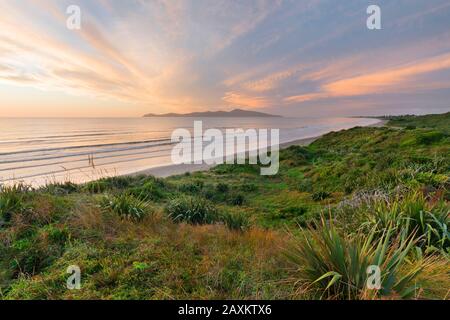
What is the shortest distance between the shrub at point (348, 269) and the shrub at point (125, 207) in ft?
12.4

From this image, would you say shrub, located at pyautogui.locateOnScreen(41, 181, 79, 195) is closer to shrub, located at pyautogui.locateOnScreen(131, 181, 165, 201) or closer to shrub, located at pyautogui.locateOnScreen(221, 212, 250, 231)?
shrub, located at pyautogui.locateOnScreen(131, 181, 165, 201)

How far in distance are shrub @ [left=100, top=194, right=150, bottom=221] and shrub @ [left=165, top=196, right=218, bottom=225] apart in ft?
3.09

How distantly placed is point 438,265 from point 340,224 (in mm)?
2205

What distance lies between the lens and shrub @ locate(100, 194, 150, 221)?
5.68m

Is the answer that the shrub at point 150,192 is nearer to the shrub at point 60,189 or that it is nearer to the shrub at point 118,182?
the shrub at point 118,182

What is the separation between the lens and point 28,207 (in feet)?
17.7

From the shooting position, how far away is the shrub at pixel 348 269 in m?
2.69

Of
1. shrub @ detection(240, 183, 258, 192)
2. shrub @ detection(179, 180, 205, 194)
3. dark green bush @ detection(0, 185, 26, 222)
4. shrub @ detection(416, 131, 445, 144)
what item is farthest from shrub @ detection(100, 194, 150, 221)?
shrub @ detection(416, 131, 445, 144)

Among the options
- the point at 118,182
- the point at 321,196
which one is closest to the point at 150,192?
the point at 118,182

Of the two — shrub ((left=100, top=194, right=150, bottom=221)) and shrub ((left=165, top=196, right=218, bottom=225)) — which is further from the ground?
shrub ((left=100, top=194, right=150, bottom=221))

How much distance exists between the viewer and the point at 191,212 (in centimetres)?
708

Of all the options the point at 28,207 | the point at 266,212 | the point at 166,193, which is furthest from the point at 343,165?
the point at 28,207
